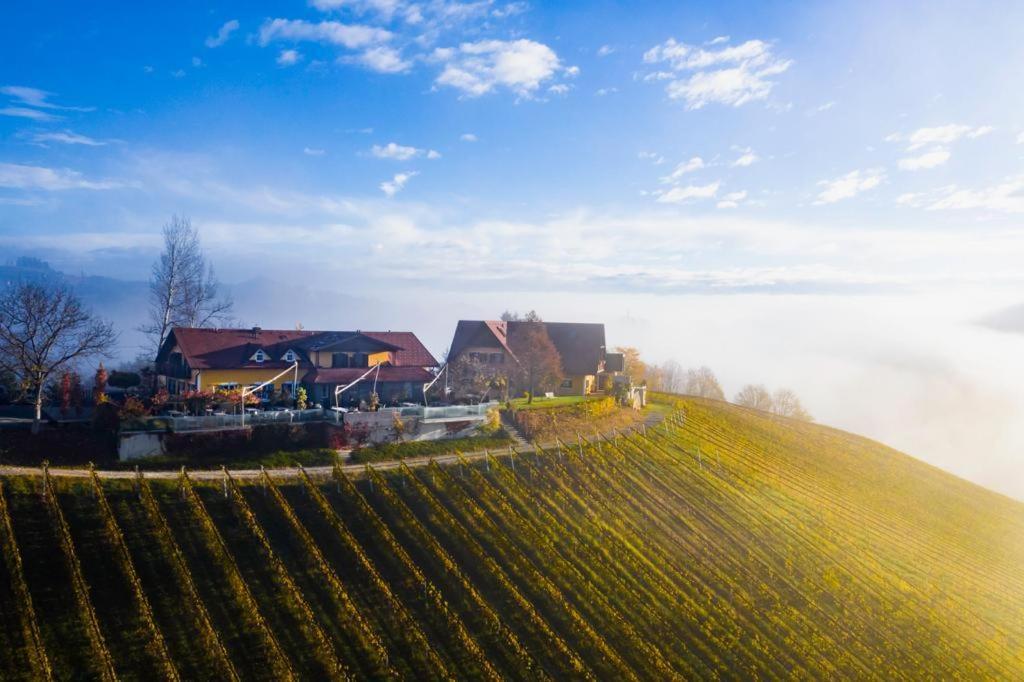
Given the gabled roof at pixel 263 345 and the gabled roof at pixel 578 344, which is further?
the gabled roof at pixel 578 344

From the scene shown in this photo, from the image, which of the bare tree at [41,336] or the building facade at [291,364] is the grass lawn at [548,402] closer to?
the building facade at [291,364]

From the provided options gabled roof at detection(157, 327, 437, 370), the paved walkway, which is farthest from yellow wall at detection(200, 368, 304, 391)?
the paved walkway

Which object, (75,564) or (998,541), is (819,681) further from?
(998,541)

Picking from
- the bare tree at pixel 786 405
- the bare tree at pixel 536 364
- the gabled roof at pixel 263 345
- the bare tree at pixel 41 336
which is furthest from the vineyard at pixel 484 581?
the bare tree at pixel 786 405

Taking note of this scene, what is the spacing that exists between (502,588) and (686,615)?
27.3 feet

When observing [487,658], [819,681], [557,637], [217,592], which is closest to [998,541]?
[819,681]

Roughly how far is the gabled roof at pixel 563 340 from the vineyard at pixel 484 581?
2064 centimetres

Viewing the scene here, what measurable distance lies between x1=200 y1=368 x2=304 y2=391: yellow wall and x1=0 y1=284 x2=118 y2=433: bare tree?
6.49 metres

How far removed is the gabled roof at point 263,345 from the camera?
46438 mm

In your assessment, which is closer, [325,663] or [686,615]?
[325,663]

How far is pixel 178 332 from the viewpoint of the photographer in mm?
47656

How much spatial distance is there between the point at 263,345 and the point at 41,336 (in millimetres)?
14155

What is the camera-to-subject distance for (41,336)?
128 feet

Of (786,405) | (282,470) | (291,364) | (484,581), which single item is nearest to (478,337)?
(291,364)
